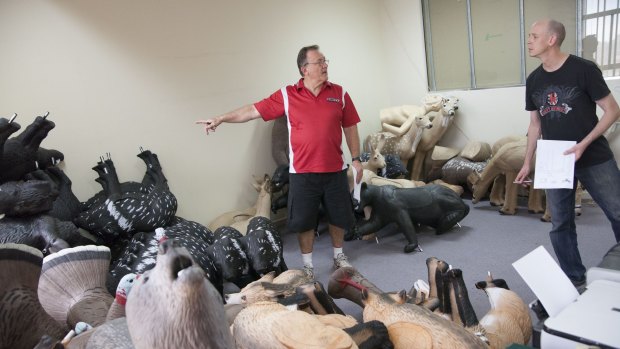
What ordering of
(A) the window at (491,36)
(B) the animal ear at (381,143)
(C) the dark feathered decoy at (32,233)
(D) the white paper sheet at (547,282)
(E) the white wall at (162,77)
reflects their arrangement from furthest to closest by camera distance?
(B) the animal ear at (381,143)
(A) the window at (491,36)
(E) the white wall at (162,77)
(C) the dark feathered decoy at (32,233)
(D) the white paper sheet at (547,282)

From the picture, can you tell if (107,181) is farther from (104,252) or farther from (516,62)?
(516,62)

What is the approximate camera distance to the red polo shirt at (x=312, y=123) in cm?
283

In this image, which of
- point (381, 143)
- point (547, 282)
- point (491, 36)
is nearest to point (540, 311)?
point (547, 282)

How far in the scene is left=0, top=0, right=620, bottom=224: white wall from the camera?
2986 mm

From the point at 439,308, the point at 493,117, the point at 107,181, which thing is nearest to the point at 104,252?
the point at 439,308

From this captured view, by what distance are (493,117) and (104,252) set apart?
156 inches

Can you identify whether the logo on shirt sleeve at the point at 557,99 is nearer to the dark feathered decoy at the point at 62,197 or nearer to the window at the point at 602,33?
the window at the point at 602,33

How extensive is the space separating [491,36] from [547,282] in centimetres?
379

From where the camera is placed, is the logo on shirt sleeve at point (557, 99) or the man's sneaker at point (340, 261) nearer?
the logo on shirt sleeve at point (557, 99)

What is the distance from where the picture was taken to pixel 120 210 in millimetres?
2676

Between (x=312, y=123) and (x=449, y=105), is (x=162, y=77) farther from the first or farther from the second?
(x=449, y=105)

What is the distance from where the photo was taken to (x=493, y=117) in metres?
4.49

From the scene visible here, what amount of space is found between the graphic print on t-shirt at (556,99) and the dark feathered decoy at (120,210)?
2.27 metres

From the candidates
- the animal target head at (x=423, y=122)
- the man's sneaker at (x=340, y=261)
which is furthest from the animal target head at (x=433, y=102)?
the man's sneaker at (x=340, y=261)
